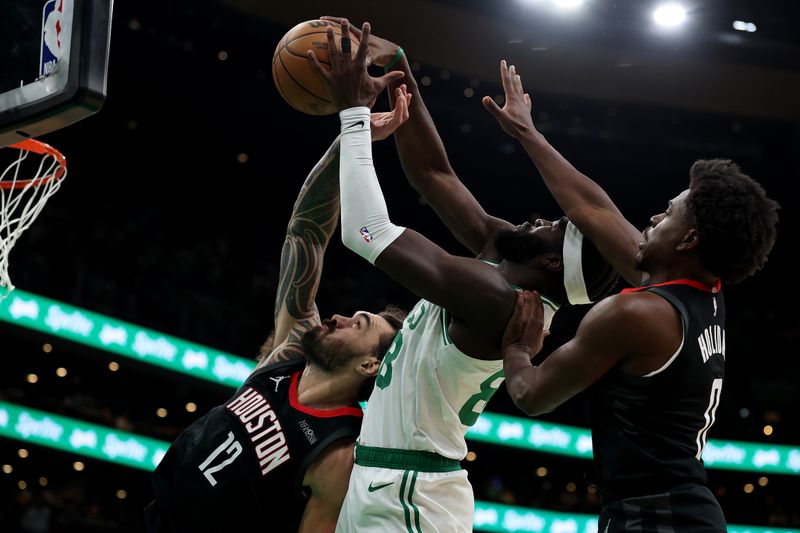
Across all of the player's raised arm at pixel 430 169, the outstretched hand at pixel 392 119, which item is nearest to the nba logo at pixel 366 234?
the outstretched hand at pixel 392 119

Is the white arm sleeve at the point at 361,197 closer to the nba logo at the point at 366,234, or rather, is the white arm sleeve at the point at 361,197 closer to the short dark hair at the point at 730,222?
the nba logo at the point at 366,234

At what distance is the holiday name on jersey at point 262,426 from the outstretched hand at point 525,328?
1.10 meters

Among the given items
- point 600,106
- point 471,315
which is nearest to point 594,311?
point 471,315

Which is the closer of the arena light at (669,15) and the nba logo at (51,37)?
the nba logo at (51,37)

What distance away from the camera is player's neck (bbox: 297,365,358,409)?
153 inches

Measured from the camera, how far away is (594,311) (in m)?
2.75

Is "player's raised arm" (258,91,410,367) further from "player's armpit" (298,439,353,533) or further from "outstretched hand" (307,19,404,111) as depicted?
"outstretched hand" (307,19,404,111)

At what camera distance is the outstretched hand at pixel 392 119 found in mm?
3738

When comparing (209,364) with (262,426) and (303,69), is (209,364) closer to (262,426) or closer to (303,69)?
(262,426)

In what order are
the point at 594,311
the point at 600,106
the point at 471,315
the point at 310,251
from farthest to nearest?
the point at 600,106, the point at 310,251, the point at 471,315, the point at 594,311

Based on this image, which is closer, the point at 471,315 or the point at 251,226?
the point at 471,315

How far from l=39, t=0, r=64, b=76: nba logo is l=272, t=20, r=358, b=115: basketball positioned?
788 millimetres

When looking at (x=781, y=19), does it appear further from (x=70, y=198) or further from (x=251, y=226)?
(x=70, y=198)

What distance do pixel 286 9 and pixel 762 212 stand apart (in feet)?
37.9
